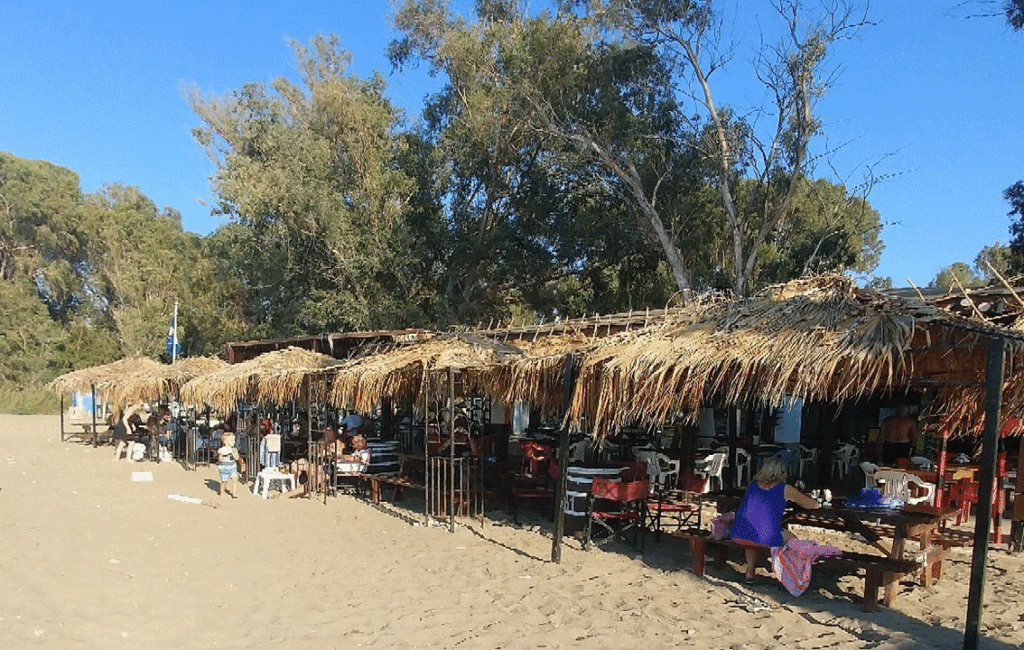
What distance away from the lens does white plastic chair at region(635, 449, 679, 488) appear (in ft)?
31.3

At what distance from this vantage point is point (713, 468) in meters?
10.7

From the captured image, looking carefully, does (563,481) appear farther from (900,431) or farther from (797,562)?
(900,431)

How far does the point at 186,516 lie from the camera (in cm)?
1004

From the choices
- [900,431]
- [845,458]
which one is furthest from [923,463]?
[845,458]

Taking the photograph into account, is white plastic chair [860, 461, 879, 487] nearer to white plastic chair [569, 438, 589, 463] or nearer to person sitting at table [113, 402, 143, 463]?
white plastic chair [569, 438, 589, 463]

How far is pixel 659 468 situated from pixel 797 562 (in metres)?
3.98

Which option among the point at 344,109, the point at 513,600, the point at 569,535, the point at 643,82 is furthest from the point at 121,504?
the point at 643,82

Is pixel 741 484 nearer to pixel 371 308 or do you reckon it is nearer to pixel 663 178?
pixel 663 178

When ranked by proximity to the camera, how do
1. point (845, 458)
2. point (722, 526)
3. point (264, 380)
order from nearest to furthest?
point (722, 526)
point (264, 380)
point (845, 458)

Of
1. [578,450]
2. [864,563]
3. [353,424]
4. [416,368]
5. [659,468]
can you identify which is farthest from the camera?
[353,424]

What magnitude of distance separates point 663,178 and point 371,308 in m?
8.83

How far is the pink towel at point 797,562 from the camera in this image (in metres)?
5.81

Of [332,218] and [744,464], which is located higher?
[332,218]

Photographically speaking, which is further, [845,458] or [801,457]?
[845,458]
